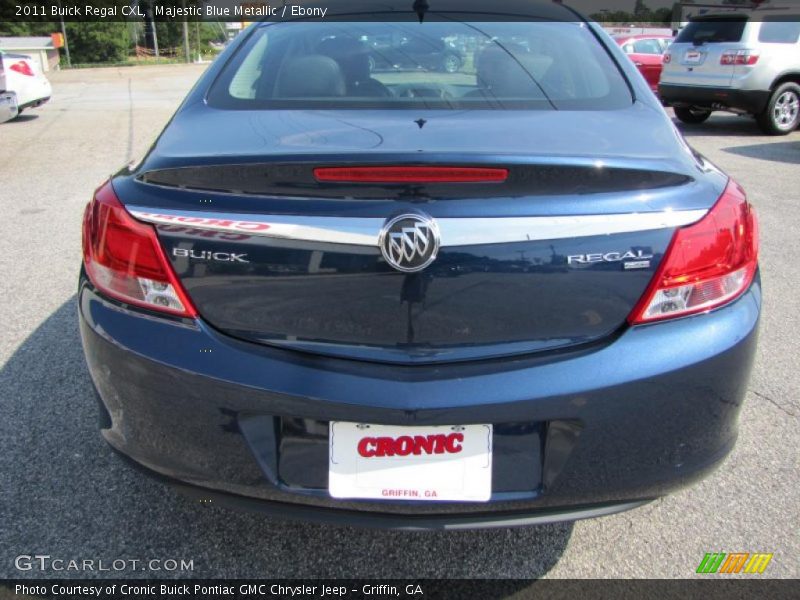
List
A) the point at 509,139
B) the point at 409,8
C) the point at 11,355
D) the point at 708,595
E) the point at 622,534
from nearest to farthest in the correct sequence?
the point at 509,139 → the point at 708,595 → the point at 622,534 → the point at 409,8 → the point at 11,355

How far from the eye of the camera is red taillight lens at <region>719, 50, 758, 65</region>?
994 centimetres

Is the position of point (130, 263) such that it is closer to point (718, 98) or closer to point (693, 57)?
point (718, 98)

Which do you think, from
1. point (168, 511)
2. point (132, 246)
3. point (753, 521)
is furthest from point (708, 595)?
point (132, 246)

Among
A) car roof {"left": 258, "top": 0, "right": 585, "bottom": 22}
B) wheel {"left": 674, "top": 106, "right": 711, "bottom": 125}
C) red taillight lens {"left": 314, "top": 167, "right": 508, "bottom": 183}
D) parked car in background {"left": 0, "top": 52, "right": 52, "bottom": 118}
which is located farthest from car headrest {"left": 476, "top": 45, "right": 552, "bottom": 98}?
parked car in background {"left": 0, "top": 52, "right": 52, "bottom": 118}

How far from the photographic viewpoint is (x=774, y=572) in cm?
204

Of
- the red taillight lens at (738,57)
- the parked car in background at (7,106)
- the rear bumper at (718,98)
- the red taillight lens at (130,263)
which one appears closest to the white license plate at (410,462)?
the red taillight lens at (130,263)

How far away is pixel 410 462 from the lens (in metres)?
1.63

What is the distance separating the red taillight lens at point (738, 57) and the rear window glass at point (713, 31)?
0.64ft

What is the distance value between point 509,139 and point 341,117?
518 mm

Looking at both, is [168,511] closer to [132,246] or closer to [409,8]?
[132,246]

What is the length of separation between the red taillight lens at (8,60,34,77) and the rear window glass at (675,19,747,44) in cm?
1075

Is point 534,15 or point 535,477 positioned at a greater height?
point 534,15

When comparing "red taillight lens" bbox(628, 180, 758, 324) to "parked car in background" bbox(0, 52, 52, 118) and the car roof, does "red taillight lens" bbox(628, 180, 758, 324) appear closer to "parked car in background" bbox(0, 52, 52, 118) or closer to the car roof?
the car roof

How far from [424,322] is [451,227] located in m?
0.22
